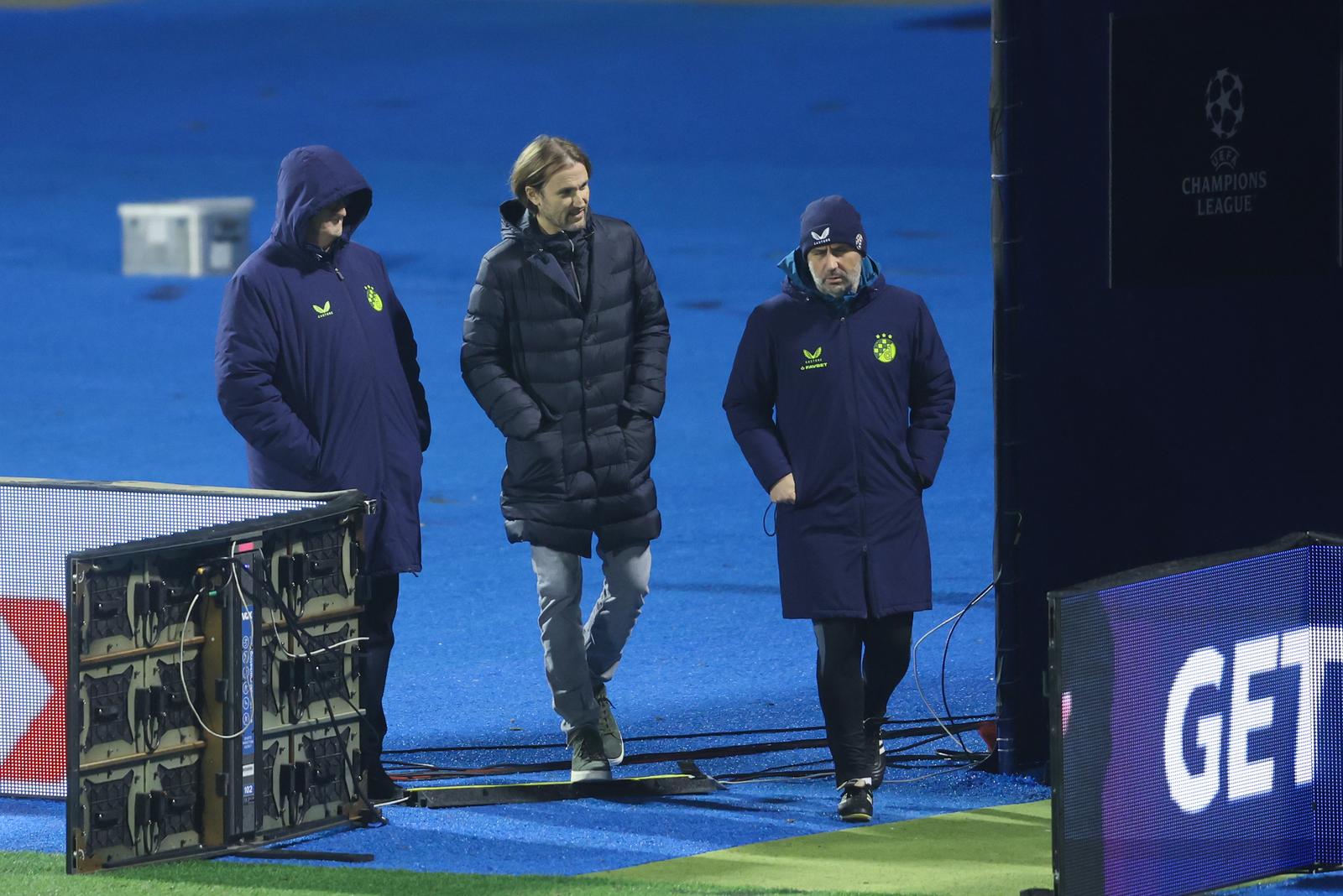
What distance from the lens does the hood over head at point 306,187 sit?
5.88 m

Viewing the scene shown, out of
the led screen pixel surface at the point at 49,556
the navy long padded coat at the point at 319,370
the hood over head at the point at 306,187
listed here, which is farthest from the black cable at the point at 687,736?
the hood over head at the point at 306,187

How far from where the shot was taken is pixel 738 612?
9242 millimetres

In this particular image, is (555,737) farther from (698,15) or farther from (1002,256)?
(698,15)

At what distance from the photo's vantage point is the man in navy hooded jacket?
5895mm

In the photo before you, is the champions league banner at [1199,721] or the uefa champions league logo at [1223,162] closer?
the champions league banner at [1199,721]

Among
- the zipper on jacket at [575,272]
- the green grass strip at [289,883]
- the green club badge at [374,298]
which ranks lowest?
the green grass strip at [289,883]

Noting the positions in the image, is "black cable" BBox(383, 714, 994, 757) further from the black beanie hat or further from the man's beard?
the black beanie hat

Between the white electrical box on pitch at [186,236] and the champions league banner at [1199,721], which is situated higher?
the white electrical box on pitch at [186,236]

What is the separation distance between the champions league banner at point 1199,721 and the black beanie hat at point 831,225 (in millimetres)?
1565

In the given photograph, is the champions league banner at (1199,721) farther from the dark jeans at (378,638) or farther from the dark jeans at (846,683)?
the dark jeans at (378,638)

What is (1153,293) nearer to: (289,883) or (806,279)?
(806,279)

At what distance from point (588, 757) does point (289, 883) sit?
4.50 ft

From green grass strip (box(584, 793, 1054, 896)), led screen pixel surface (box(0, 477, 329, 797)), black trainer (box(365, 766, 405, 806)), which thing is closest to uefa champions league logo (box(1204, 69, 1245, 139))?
green grass strip (box(584, 793, 1054, 896))

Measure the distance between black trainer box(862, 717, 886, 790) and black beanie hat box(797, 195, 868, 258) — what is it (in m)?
1.52
